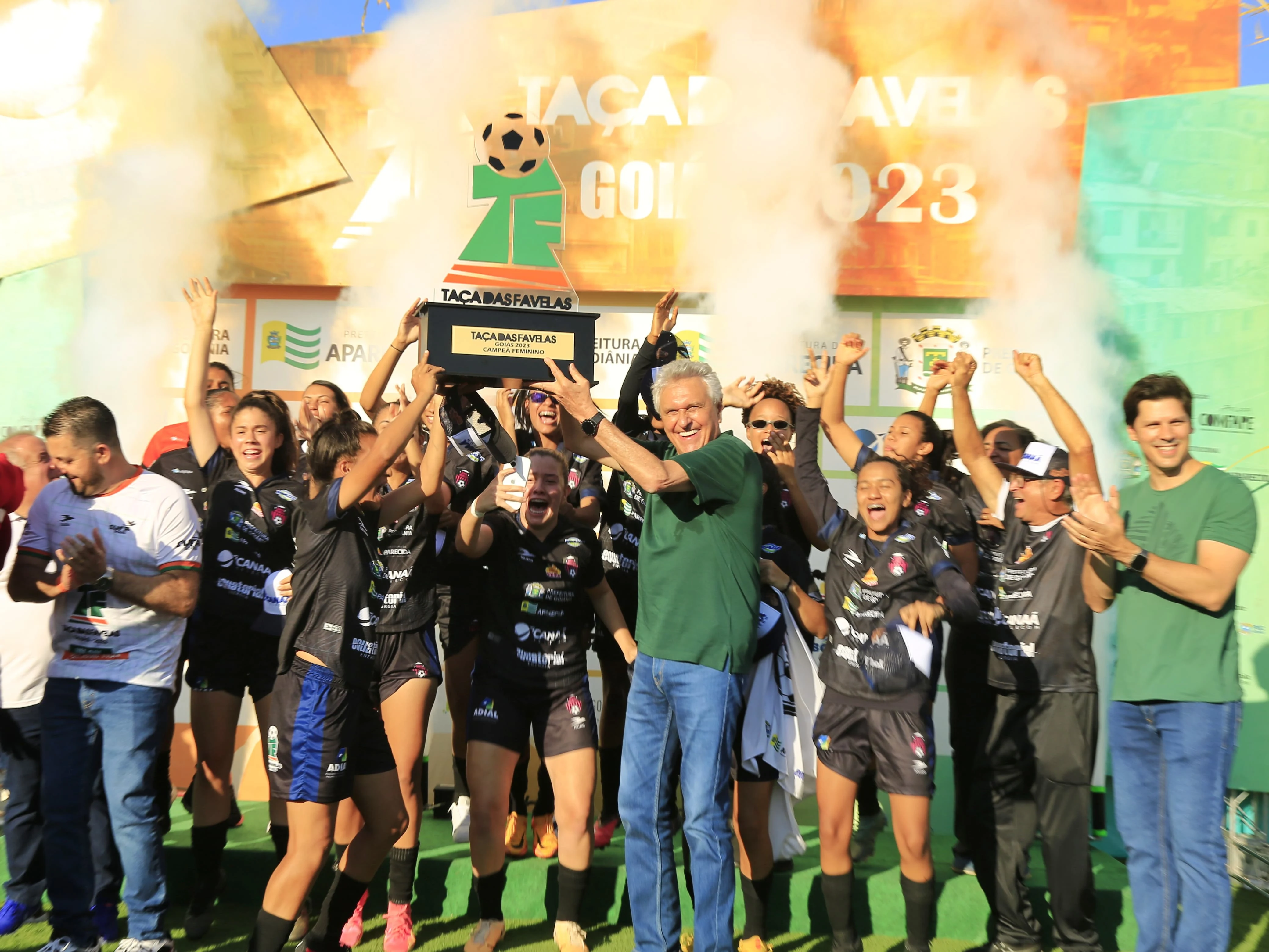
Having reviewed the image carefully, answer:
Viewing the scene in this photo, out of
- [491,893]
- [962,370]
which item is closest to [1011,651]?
[962,370]

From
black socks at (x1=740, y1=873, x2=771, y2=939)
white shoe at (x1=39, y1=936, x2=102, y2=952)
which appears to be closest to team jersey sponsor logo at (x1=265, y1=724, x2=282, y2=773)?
white shoe at (x1=39, y1=936, x2=102, y2=952)

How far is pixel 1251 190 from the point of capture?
4.70 metres

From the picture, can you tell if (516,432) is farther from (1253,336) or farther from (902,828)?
(1253,336)

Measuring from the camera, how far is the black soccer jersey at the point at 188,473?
4020 millimetres

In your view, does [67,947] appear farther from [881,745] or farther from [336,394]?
[881,745]

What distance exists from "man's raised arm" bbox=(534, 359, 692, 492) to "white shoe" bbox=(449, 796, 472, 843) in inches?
71.8

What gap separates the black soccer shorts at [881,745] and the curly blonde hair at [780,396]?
1260 millimetres

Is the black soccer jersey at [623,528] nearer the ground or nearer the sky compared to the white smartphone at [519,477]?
nearer the ground

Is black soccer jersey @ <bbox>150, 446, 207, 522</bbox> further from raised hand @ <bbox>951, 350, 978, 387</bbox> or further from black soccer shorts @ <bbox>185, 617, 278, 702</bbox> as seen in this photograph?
raised hand @ <bbox>951, 350, 978, 387</bbox>

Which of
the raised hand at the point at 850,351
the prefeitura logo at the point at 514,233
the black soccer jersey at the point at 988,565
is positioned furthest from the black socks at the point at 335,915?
the raised hand at the point at 850,351

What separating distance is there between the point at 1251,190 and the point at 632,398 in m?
3.04

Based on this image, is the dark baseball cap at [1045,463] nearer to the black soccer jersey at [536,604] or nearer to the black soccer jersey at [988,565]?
the black soccer jersey at [988,565]

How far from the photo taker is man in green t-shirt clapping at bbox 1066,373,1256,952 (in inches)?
117

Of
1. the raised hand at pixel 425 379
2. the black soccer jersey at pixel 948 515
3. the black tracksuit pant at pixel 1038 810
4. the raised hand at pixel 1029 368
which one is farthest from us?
the black soccer jersey at pixel 948 515
